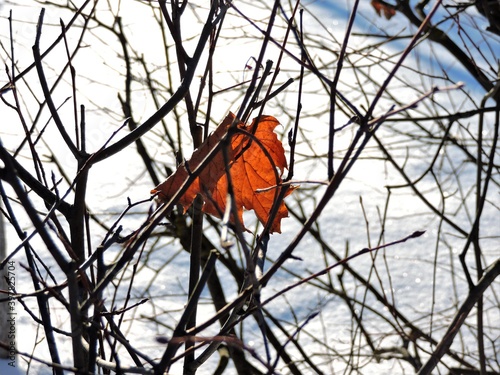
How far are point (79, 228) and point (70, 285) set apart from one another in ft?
0.88

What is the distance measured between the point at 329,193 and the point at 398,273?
3.25 metres

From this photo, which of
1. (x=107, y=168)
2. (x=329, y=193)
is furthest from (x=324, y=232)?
(x=329, y=193)

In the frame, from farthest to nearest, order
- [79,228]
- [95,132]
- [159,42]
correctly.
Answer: [159,42] < [95,132] < [79,228]

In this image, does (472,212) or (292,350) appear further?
(472,212)

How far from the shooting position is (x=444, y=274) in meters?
3.80

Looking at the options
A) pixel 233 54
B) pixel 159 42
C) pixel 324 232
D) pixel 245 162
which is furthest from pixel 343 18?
pixel 245 162

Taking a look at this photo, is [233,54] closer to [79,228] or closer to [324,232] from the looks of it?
[324,232]

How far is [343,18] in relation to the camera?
5301 mm

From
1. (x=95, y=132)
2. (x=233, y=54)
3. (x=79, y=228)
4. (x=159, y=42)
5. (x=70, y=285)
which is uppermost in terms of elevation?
(x=233, y=54)

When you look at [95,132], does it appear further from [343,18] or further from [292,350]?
[343,18]

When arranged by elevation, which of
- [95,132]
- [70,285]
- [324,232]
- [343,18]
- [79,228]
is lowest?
[70,285]

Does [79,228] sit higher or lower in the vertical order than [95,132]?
lower

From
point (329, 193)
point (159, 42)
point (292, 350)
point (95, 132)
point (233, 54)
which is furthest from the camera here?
point (233, 54)

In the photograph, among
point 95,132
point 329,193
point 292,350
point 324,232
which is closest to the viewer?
point 329,193
